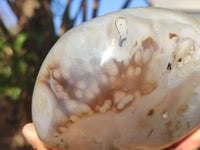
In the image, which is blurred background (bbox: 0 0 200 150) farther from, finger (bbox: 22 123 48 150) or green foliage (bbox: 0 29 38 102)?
finger (bbox: 22 123 48 150)

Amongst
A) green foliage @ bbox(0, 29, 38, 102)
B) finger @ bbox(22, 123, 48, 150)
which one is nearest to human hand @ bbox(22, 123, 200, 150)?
finger @ bbox(22, 123, 48, 150)

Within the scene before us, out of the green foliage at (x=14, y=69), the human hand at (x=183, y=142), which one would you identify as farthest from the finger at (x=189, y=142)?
the green foliage at (x=14, y=69)

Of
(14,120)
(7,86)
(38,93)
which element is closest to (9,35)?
(7,86)

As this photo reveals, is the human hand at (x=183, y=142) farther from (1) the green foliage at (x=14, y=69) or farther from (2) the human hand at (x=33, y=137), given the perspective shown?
(1) the green foliage at (x=14, y=69)

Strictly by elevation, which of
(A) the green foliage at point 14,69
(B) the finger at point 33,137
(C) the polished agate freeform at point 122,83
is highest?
(C) the polished agate freeform at point 122,83

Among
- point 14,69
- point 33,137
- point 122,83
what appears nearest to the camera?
point 122,83

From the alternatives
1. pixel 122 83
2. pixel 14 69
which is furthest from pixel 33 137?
pixel 14 69

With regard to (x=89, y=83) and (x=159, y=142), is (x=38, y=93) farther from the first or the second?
(x=159, y=142)

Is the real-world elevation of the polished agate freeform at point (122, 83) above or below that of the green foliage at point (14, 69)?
above

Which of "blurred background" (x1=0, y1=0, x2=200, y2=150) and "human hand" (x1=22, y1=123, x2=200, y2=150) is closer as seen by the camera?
"human hand" (x1=22, y1=123, x2=200, y2=150)

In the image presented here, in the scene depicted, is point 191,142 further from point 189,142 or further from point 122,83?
point 122,83
